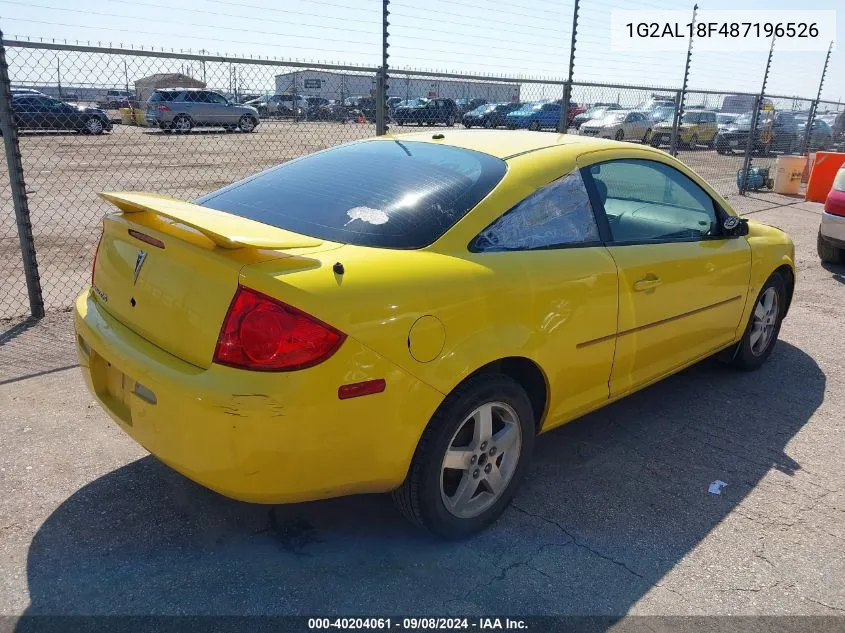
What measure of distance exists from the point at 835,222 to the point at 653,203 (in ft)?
17.0

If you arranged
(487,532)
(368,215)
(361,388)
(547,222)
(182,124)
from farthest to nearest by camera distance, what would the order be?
(182,124)
(547,222)
(487,532)
(368,215)
(361,388)

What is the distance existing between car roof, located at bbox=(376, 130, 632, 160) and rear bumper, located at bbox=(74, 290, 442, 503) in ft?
4.49

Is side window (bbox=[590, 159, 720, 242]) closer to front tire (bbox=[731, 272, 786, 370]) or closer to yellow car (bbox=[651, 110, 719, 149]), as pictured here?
front tire (bbox=[731, 272, 786, 370])

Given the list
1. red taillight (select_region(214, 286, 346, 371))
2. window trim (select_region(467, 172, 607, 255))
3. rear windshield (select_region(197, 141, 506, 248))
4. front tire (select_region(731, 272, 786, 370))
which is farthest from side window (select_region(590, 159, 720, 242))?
red taillight (select_region(214, 286, 346, 371))

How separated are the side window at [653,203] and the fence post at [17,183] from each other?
157 inches

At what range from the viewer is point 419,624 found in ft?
7.55

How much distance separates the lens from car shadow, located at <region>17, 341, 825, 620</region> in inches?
94.3

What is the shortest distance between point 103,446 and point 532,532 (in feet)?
7.13

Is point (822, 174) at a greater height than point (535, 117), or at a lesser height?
lesser

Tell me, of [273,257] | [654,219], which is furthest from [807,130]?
[273,257]

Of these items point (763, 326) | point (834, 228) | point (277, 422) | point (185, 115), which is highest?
point (185, 115)

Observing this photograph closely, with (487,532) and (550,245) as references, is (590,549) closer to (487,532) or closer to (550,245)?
(487,532)

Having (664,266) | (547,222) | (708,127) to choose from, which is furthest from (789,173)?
(547,222)

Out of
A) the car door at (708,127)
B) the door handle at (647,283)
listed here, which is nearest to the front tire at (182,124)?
the door handle at (647,283)
